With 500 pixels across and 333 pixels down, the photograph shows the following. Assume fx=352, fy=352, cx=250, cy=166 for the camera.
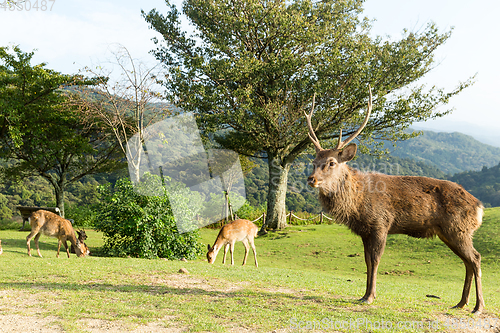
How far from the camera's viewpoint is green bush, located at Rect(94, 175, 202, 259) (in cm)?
1049

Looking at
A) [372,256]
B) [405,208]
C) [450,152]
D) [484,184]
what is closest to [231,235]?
[372,256]

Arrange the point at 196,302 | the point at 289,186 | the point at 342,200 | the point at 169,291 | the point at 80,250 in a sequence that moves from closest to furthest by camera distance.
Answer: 1. the point at 196,302
2. the point at 342,200
3. the point at 169,291
4. the point at 80,250
5. the point at 289,186

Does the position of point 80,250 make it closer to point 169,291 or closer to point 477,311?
point 169,291

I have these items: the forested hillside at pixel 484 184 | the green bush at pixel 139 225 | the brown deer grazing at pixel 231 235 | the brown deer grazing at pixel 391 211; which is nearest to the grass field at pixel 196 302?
the brown deer grazing at pixel 391 211

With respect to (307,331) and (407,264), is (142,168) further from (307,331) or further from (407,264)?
(307,331)

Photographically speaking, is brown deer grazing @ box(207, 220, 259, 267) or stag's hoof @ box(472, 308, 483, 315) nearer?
stag's hoof @ box(472, 308, 483, 315)

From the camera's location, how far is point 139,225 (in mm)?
10430

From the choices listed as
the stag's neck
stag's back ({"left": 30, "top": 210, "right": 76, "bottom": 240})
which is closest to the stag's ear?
the stag's neck

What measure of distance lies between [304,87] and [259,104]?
2.54 meters

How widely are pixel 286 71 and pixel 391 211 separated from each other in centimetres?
1292

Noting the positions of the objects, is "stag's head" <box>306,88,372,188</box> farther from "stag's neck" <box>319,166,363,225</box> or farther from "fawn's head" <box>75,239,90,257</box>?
"fawn's head" <box>75,239,90,257</box>

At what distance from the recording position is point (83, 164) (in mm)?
23625

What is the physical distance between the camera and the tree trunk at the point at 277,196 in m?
19.5

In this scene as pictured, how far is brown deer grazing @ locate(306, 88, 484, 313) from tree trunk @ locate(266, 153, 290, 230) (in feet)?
46.9
